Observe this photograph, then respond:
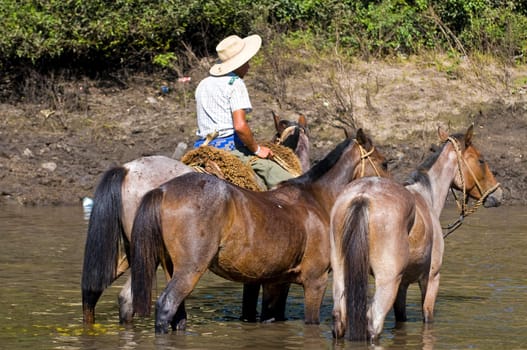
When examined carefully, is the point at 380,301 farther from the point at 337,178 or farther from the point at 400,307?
the point at 337,178

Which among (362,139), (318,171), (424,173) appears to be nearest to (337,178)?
(318,171)

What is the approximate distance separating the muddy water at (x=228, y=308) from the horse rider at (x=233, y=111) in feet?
4.99

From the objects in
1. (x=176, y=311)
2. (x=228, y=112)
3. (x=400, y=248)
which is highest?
(x=228, y=112)

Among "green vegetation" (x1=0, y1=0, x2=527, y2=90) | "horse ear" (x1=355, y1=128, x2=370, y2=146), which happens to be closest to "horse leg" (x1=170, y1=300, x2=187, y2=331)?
"horse ear" (x1=355, y1=128, x2=370, y2=146)

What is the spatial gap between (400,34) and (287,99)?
3040 millimetres

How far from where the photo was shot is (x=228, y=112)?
1038 cm

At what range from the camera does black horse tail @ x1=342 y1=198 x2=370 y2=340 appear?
330 inches

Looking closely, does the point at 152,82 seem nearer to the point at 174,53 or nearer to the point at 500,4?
the point at 174,53

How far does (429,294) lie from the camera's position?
9.54 m

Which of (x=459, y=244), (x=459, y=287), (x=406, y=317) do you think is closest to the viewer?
→ (x=406, y=317)

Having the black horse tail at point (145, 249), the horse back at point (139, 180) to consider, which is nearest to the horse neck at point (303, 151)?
the horse back at point (139, 180)

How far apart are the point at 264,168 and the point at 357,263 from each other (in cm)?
239

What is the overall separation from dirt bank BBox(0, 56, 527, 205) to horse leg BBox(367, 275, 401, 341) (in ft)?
33.3

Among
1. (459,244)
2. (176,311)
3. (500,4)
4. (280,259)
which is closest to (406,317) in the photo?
(280,259)
